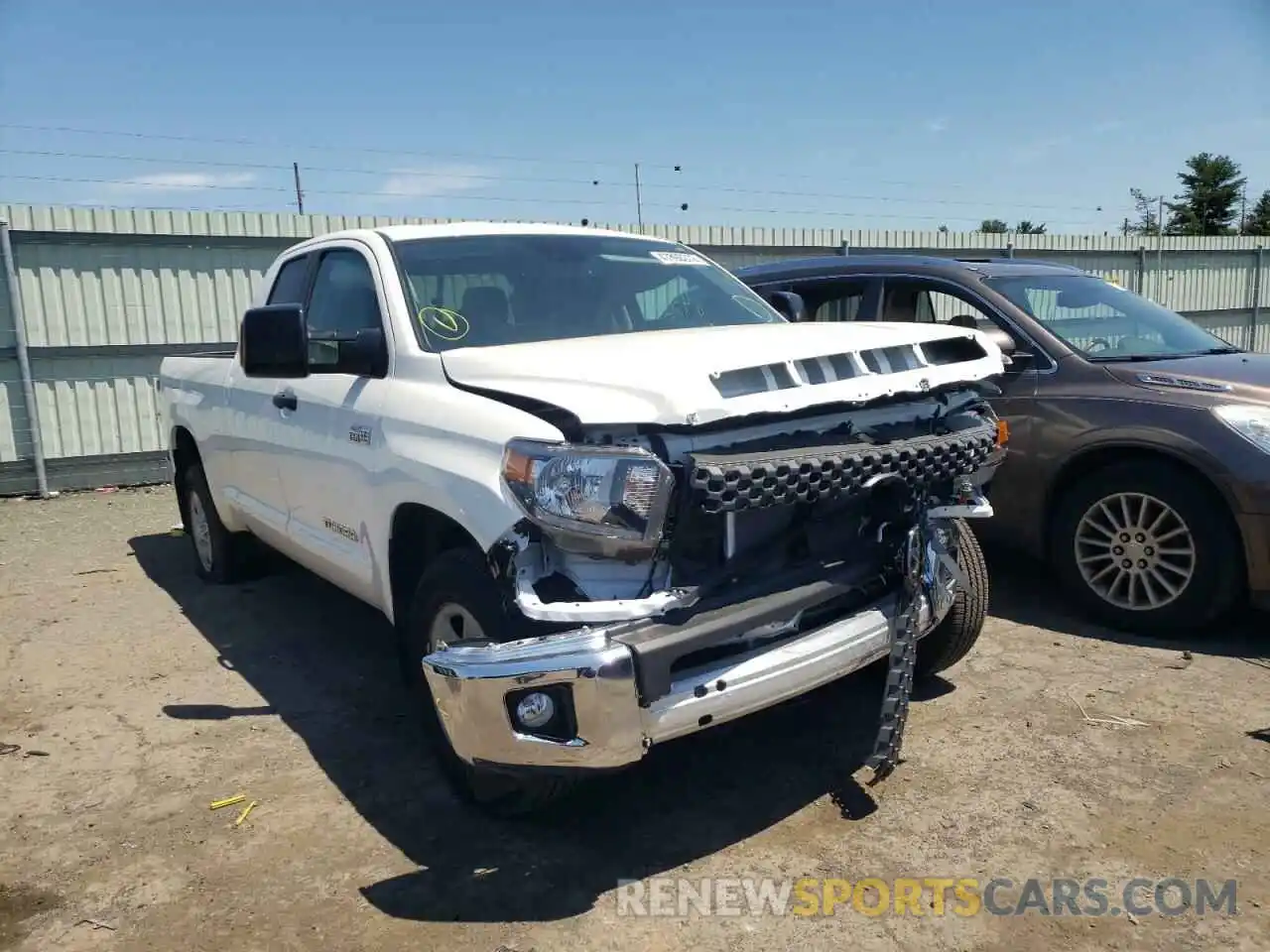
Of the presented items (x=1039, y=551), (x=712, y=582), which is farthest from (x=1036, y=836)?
(x=1039, y=551)

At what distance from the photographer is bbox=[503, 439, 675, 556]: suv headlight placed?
262 cm

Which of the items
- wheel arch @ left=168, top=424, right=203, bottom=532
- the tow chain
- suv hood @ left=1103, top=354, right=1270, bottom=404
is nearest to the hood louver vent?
the tow chain

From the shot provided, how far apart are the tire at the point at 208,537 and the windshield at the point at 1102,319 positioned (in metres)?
4.68

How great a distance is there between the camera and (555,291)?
13.0 feet

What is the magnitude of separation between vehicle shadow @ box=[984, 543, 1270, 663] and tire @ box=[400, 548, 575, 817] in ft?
9.84

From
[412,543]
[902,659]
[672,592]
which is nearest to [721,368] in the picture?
[672,592]

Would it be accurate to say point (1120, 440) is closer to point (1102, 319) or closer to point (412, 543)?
point (1102, 319)

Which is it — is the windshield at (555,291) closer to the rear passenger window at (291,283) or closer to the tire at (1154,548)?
the rear passenger window at (291,283)

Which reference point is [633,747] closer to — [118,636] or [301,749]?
[301,749]

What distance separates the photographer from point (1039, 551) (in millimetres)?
5082

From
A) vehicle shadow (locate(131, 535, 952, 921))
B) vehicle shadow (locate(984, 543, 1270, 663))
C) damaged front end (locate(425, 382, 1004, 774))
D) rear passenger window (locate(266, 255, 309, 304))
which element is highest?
rear passenger window (locate(266, 255, 309, 304))

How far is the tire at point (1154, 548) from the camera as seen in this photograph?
4438 millimetres

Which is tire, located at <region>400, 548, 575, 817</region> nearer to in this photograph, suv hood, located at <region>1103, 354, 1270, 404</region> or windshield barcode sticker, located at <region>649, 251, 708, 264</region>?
windshield barcode sticker, located at <region>649, 251, 708, 264</region>

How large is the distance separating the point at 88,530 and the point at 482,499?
659 centimetres
